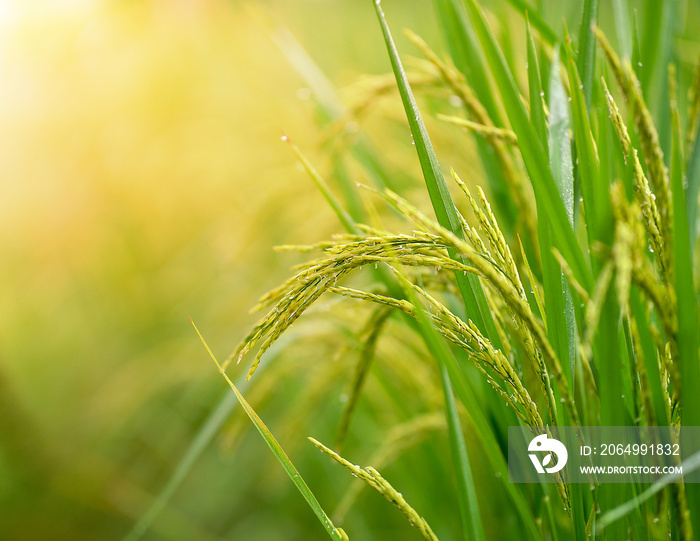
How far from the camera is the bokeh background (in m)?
1.27

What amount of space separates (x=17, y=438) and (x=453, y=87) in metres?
1.66

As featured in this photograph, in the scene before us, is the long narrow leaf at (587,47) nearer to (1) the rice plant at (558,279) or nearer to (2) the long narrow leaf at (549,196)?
(1) the rice plant at (558,279)

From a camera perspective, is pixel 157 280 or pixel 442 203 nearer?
pixel 442 203

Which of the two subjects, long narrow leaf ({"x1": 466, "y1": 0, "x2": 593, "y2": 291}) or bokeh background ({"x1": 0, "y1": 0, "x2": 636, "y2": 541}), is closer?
long narrow leaf ({"x1": 466, "y1": 0, "x2": 593, "y2": 291})

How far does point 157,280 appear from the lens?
2207 millimetres

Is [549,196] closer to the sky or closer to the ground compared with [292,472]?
closer to the sky

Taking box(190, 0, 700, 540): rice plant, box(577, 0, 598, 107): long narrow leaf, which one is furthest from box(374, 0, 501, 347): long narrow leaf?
box(577, 0, 598, 107): long narrow leaf

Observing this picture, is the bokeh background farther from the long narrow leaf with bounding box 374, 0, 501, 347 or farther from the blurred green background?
the long narrow leaf with bounding box 374, 0, 501, 347

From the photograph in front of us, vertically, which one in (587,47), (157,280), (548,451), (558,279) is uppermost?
(587,47)

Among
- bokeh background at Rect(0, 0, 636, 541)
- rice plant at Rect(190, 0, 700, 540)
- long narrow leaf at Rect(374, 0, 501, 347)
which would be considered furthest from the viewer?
bokeh background at Rect(0, 0, 636, 541)

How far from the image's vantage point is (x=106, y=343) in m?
2.07

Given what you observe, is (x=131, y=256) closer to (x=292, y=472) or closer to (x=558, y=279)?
(x=292, y=472)

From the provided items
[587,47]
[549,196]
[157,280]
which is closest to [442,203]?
[549,196]

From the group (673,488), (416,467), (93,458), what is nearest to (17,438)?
(93,458)
